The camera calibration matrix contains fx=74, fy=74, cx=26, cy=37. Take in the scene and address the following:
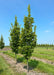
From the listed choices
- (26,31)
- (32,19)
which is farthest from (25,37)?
(32,19)

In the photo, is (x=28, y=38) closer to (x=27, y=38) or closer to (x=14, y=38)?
(x=27, y=38)

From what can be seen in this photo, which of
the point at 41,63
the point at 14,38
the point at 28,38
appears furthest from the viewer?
the point at 14,38

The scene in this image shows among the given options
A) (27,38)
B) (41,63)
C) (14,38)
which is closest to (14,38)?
(14,38)

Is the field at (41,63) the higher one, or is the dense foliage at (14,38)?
the dense foliage at (14,38)

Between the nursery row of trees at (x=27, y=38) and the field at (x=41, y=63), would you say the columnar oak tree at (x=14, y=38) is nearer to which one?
the field at (x=41, y=63)

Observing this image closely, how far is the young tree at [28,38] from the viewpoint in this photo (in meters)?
9.70

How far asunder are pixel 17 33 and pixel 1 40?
1021 inches

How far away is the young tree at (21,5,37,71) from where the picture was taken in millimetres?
9703

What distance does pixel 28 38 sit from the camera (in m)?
9.63

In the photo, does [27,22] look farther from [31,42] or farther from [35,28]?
[31,42]

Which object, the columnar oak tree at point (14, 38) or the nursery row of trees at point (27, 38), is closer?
the nursery row of trees at point (27, 38)

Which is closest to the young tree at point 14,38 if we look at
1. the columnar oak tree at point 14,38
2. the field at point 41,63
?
the columnar oak tree at point 14,38

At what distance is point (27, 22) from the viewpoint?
10328mm

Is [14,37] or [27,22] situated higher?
[27,22]
